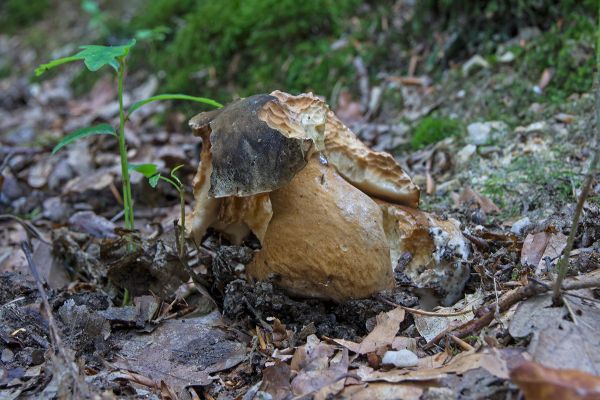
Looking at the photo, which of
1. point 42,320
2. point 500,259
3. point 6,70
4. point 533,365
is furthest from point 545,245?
point 6,70

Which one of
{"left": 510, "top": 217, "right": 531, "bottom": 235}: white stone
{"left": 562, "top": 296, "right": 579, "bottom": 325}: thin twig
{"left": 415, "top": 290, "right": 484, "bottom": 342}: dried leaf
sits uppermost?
{"left": 562, "top": 296, "right": 579, "bottom": 325}: thin twig

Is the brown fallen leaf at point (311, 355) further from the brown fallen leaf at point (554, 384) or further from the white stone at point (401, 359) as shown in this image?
the brown fallen leaf at point (554, 384)

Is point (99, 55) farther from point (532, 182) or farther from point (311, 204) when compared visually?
point (532, 182)

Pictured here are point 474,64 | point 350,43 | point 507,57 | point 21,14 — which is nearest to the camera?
point 507,57

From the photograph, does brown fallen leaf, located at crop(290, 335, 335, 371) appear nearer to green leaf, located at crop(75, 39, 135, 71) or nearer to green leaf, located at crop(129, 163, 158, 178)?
green leaf, located at crop(129, 163, 158, 178)

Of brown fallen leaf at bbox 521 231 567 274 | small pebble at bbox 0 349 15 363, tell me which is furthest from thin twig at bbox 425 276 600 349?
small pebble at bbox 0 349 15 363

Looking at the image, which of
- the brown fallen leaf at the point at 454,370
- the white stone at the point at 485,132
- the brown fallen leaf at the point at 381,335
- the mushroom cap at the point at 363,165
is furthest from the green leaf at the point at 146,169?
the white stone at the point at 485,132

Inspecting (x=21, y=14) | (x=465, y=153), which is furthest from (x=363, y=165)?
(x=21, y=14)
